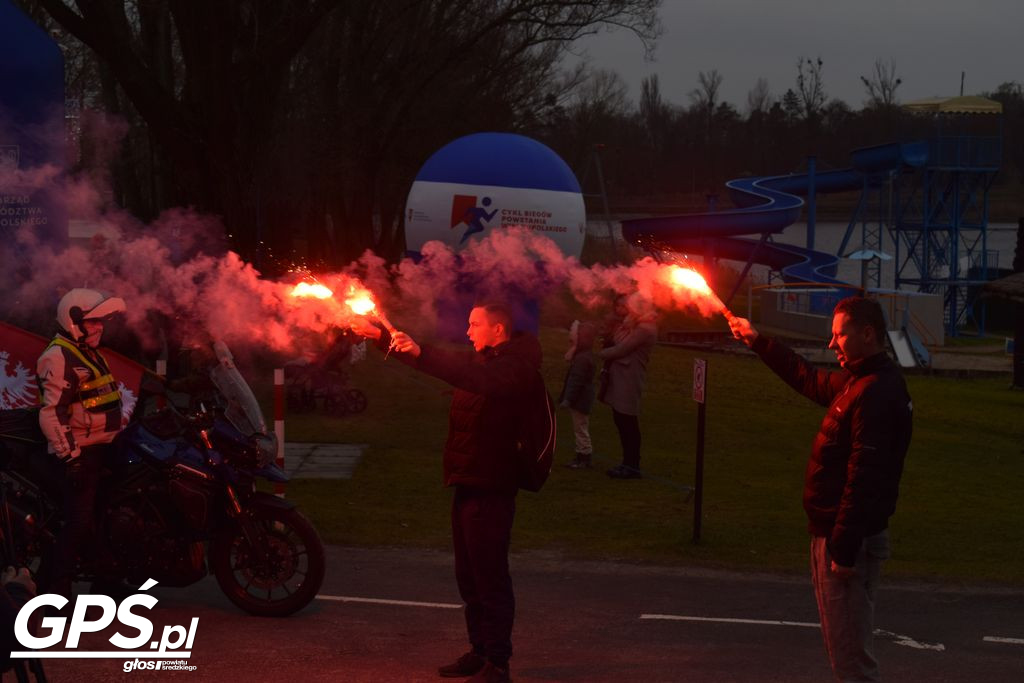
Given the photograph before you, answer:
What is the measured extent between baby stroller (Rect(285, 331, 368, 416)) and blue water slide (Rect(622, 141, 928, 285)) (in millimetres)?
24070

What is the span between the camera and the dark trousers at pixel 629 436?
14.5 m

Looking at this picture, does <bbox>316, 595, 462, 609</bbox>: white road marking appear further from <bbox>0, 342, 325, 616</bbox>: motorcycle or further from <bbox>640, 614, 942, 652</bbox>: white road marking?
<bbox>640, 614, 942, 652</bbox>: white road marking

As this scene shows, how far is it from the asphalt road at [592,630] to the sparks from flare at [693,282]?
211cm

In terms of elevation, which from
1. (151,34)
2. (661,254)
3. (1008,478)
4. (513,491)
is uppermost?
(151,34)

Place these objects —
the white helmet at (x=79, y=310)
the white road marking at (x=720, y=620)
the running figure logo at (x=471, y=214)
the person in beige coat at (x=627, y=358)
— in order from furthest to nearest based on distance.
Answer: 1. the running figure logo at (x=471, y=214)
2. the person in beige coat at (x=627, y=358)
3. the white road marking at (x=720, y=620)
4. the white helmet at (x=79, y=310)

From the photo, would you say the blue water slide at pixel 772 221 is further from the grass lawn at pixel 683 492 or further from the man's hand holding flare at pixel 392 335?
the man's hand holding flare at pixel 392 335

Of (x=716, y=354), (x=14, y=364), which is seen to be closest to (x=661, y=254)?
(x=14, y=364)

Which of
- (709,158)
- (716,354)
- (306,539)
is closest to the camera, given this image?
(306,539)

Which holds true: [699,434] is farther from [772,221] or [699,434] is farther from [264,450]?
[772,221]

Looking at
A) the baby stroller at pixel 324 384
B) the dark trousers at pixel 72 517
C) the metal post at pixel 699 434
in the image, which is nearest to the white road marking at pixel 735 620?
the metal post at pixel 699 434

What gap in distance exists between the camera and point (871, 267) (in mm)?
91938

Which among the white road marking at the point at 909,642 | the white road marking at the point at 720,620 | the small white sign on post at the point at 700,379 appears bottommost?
the white road marking at the point at 720,620

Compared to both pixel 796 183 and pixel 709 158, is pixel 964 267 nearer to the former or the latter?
pixel 796 183

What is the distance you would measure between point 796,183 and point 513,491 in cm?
5757
